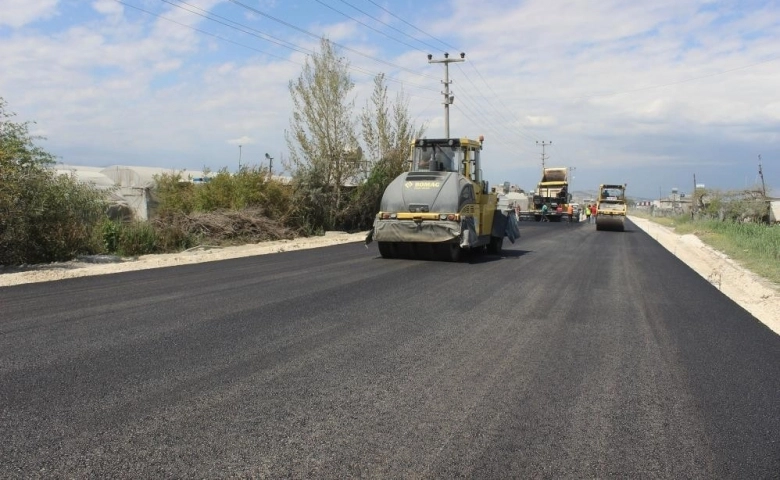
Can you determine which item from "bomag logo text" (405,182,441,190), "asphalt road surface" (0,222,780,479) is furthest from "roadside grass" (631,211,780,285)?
"bomag logo text" (405,182,441,190)

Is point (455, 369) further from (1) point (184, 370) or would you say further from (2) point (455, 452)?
(1) point (184, 370)

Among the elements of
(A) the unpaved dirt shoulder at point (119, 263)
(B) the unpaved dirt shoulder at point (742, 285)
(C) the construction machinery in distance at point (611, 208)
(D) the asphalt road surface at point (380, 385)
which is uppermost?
(C) the construction machinery in distance at point (611, 208)

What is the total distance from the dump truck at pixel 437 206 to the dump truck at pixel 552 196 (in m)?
33.5

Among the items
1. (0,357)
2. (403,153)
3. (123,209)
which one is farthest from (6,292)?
(403,153)

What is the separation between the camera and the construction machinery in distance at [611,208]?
111ft

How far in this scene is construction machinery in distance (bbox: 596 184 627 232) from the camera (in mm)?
33719

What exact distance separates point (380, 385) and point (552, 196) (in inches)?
1810

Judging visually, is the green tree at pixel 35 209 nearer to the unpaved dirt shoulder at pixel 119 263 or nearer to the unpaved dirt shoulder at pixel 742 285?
the unpaved dirt shoulder at pixel 119 263

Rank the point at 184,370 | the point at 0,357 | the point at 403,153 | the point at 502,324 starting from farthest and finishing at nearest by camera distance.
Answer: the point at 403,153, the point at 502,324, the point at 0,357, the point at 184,370

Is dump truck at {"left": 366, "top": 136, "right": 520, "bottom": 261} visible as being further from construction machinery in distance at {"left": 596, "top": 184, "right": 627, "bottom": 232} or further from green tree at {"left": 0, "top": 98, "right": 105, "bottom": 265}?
construction machinery in distance at {"left": 596, "top": 184, "right": 627, "bottom": 232}

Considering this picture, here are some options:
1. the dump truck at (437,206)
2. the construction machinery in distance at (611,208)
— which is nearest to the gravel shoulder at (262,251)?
the dump truck at (437,206)

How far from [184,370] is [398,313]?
132 inches

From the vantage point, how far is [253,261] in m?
14.9

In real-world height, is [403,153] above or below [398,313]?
above
